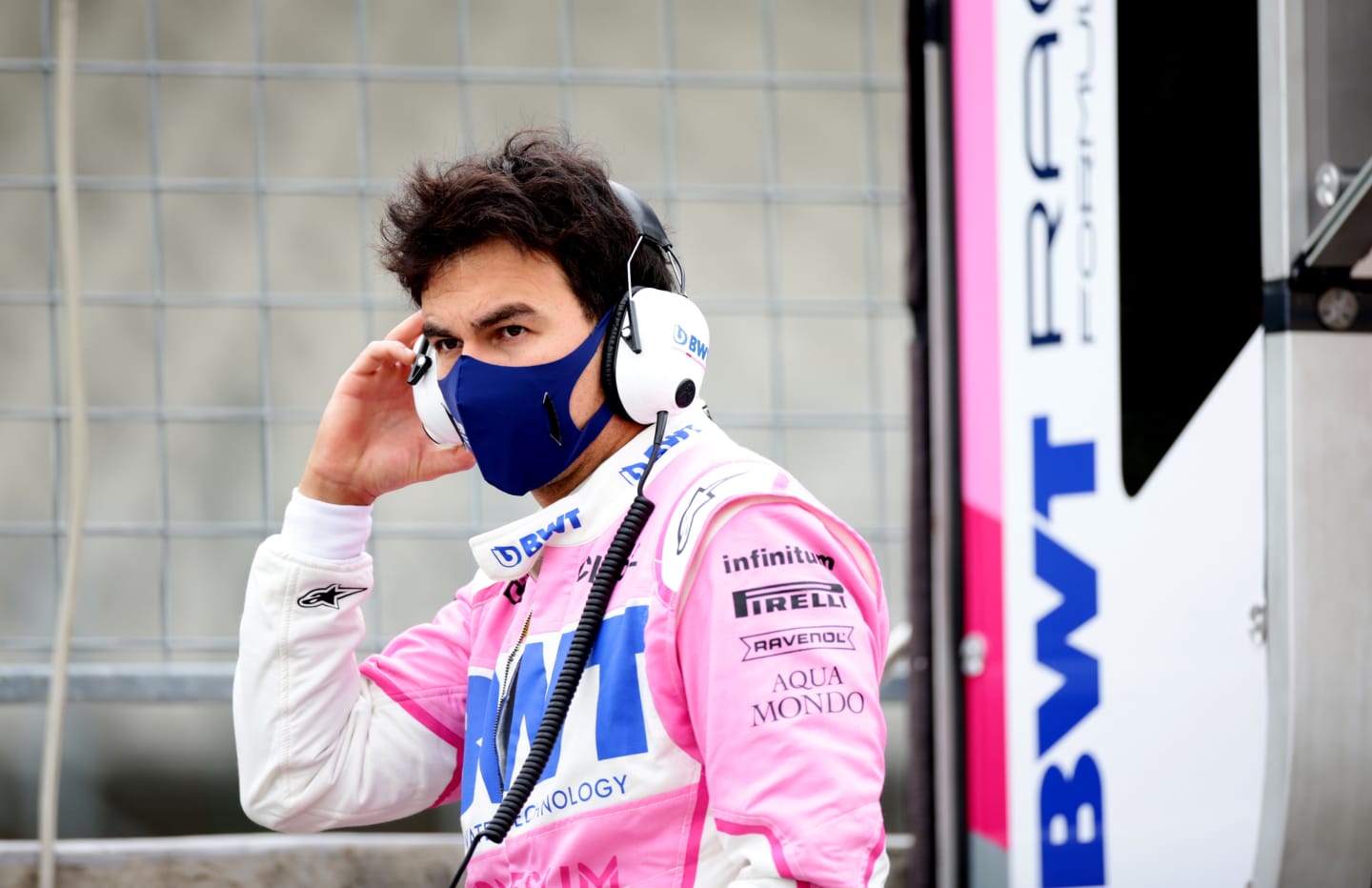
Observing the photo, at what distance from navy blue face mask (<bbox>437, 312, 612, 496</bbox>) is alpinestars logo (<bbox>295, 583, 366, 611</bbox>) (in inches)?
11.7

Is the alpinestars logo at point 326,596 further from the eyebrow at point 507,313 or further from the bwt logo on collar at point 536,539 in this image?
the eyebrow at point 507,313

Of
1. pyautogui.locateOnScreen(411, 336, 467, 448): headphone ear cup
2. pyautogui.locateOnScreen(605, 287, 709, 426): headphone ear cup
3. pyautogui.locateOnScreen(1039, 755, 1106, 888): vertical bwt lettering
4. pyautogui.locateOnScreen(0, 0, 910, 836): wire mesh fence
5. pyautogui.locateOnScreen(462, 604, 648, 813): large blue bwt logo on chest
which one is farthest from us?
pyautogui.locateOnScreen(0, 0, 910, 836): wire mesh fence

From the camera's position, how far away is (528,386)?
1603mm

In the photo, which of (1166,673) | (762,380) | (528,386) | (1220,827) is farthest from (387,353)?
(762,380)

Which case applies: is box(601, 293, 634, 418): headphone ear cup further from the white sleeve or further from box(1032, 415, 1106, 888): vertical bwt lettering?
box(1032, 415, 1106, 888): vertical bwt lettering

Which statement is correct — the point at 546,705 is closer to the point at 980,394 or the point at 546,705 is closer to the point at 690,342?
the point at 690,342

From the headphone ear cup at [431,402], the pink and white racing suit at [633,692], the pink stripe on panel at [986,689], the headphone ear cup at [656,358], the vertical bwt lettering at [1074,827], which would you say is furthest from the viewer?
the pink stripe on panel at [986,689]

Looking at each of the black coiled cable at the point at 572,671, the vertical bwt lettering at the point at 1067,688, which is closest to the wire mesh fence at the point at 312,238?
the vertical bwt lettering at the point at 1067,688

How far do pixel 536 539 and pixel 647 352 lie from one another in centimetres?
25

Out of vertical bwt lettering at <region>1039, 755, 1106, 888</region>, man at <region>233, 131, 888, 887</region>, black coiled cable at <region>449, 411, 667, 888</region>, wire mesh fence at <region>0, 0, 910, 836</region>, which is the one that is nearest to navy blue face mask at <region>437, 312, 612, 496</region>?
man at <region>233, 131, 888, 887</region>

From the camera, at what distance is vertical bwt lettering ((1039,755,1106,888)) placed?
2.20 metres

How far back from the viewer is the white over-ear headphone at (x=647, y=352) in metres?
1.59

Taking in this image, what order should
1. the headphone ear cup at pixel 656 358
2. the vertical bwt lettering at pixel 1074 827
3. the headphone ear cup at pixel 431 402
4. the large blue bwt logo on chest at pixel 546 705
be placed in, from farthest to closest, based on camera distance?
the vertical bwt lettering at pixel 1074 827 → the headphone ear cup at pixel 431 402 → the headphone ear cup at pixel 656 358 → the large blue bwt logo on chest at pixel 546 705

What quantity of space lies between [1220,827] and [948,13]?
144 cm
